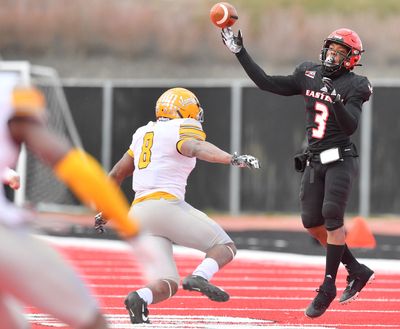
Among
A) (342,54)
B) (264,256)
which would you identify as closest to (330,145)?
(342,54)

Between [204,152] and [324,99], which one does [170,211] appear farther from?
[324,99]

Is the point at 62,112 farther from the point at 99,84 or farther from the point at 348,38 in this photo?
the point at 348,38

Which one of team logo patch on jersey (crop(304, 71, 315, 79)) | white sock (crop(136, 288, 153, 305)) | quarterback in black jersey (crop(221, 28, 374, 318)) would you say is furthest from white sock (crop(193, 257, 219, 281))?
team logo patch on jersey (crop(304, 71, 315, 79))

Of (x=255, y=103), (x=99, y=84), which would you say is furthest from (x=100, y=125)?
(x=255, y=103)

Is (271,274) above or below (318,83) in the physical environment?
below

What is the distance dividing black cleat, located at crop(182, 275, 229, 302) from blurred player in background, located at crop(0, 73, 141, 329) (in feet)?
10.2

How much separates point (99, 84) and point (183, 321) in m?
15.4

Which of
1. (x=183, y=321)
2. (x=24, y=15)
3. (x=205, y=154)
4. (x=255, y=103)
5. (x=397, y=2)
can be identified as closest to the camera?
(x=205, y=154)

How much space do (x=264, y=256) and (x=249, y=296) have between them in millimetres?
4379

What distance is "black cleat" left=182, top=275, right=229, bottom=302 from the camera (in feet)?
26.3

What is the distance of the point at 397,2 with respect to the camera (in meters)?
37.0

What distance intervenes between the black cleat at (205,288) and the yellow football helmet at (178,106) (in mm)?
1186

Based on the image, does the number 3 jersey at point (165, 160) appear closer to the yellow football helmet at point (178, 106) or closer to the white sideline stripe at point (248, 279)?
the yellow football helmet at point (178, 106)

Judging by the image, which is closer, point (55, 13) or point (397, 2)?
point (55, 13)
